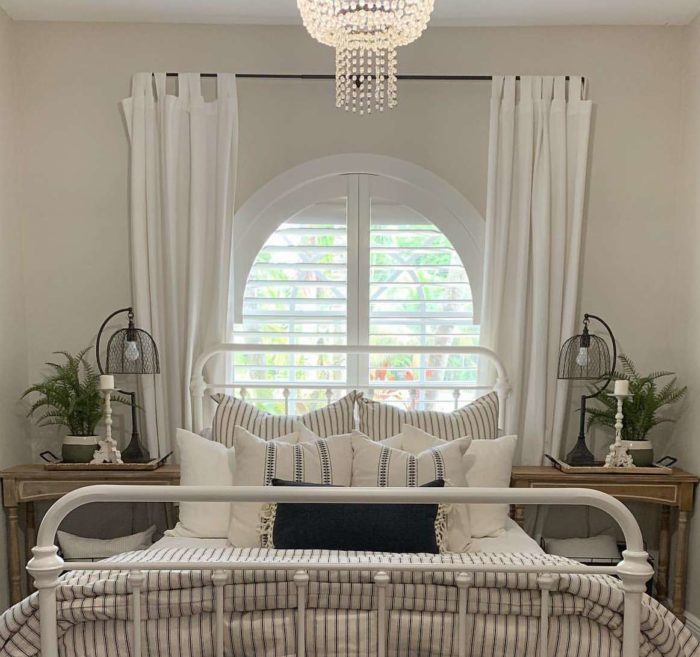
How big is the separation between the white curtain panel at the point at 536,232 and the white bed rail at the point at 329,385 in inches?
2.8

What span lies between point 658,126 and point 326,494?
2630 millimetres

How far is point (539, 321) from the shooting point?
3.45 metres

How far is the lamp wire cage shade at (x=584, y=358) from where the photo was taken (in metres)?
3.31

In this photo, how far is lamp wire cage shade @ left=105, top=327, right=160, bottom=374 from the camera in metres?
3.28

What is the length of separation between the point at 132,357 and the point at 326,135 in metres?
1.32

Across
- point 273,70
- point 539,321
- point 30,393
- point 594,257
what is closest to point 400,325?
point 539,321

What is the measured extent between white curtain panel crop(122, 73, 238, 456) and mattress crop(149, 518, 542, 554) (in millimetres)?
757

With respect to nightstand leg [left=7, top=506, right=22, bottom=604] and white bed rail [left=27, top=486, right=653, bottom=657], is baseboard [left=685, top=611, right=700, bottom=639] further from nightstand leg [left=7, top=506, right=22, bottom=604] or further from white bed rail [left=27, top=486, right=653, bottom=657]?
nightstand leg [left=7, top=506, right=22, bottom=604]

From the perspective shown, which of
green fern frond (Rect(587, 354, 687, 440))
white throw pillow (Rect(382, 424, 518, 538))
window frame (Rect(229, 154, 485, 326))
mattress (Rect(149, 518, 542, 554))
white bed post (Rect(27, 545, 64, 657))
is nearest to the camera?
white bed post (Rect(27, 545, 64, 657))

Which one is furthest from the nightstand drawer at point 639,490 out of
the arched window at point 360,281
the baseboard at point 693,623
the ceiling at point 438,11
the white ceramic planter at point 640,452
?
the ceiling at point 438,11

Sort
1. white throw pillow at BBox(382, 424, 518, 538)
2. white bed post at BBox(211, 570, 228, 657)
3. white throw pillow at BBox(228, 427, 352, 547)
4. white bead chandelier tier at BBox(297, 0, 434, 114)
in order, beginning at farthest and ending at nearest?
1. white throw pillow at BBox(382, 424, 518, 538)
2. white throw pillow at BBox(228, 427, 352, 547)
3. white bead chandelier tier at BBox(297, 0, 434, 114)
4. white bed post at BBox(211, 570, 228, 657)

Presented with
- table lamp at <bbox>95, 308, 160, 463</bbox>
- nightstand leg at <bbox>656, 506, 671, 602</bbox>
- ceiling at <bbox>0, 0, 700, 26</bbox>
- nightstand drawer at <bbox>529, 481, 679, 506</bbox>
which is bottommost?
nightstand leg at <bbox>656, 506, 671, 602</bbox>

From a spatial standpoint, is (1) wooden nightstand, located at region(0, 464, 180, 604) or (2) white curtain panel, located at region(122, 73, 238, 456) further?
(2) white curtain panel, located at region(122, 73, 238, 456)

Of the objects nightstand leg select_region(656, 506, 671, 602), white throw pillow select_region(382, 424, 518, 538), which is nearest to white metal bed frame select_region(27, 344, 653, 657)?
white throw pillow select_region(382, 424, 518, 538)
